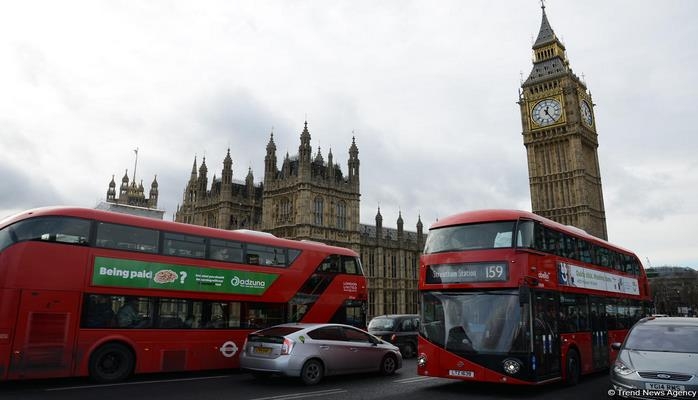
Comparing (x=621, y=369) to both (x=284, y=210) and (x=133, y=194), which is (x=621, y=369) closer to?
(x=284, y=210)

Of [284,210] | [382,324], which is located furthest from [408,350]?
[284,210]

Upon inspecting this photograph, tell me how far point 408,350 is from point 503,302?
10.2m

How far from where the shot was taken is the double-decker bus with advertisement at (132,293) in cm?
1070

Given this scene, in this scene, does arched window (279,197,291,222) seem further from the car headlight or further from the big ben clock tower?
the car headlight

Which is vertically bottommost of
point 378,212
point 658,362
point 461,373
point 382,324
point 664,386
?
point 461,373

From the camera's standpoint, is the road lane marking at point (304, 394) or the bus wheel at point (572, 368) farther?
the bus wheel at point (572, 368)

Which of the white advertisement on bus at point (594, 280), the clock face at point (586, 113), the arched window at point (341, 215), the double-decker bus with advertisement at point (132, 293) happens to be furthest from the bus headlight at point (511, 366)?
Answer: the clock face at point (586, 113)

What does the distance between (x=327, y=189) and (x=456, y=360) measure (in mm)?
37739

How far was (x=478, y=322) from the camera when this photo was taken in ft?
34.7

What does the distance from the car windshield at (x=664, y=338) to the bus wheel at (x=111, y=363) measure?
36.7 ft

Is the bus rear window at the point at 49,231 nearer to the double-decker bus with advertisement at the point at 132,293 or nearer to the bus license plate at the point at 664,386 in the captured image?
the double-decker bus with advertisement at the point at 132,293

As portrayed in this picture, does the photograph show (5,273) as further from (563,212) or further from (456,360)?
(563,212)

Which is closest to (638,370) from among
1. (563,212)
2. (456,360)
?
(456,360)

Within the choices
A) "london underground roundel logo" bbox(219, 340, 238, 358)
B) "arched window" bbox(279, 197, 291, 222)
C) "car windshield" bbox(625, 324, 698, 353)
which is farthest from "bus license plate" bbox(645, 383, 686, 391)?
"arched window" bbox(279, 197, 291, 222)
